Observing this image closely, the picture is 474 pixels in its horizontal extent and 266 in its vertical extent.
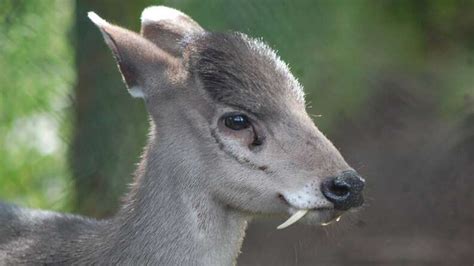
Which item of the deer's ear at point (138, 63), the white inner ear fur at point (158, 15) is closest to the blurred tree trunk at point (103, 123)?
the white inner ear fur at point (158, 15)

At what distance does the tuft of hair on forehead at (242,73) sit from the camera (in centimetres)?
480

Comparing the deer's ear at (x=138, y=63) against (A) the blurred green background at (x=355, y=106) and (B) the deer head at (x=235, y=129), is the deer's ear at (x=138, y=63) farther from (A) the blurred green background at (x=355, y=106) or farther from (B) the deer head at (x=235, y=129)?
(A) the blurred green background at (x=355, y=106)

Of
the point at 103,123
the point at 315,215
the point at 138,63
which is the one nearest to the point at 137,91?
the point at 138,63

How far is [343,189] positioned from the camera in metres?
4.53

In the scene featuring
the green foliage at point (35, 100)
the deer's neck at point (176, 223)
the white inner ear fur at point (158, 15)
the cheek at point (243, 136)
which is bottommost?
the green foliage at point (35, 100)

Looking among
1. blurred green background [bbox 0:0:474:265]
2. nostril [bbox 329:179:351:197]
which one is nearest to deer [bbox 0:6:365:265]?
nostril [bbox 329:179:351:197]

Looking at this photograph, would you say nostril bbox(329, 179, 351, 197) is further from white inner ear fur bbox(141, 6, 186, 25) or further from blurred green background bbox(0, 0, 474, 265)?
blurred green background bbox(0, 0, 474, 265)

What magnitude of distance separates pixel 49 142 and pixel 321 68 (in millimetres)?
2368

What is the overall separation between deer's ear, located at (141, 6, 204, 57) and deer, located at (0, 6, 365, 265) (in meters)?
0.22

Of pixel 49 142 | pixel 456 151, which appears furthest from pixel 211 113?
pixel 49 142

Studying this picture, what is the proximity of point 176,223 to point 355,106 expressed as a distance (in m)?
2.93

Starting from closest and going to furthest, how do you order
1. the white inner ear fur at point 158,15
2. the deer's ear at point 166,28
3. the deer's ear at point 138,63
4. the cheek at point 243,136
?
the cheek at point 243,136, the deer's ear at point 138,63, the deer's ear at point 166,28, the white inner ear fur at point 158,15

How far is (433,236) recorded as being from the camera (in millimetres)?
7305

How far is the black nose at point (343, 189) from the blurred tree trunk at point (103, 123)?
3185mm
